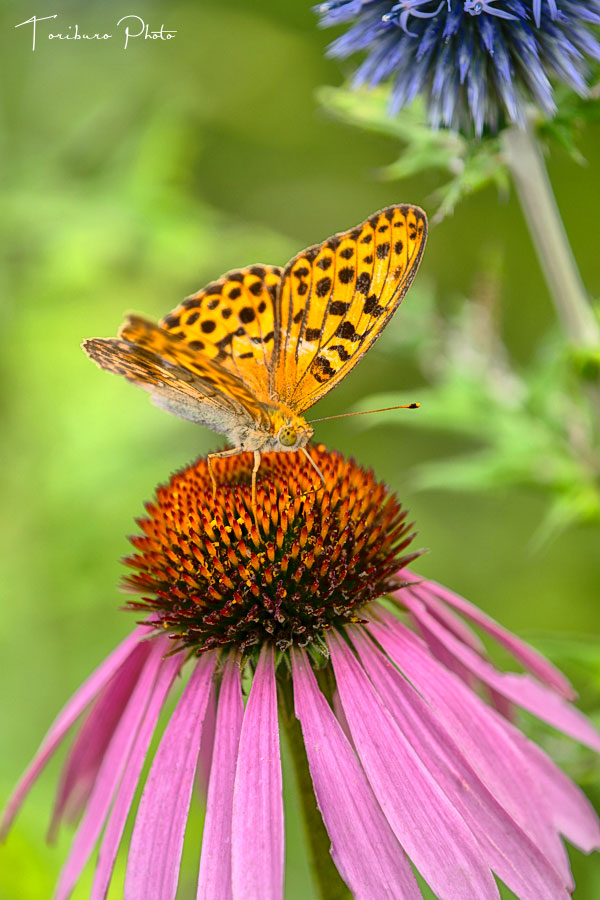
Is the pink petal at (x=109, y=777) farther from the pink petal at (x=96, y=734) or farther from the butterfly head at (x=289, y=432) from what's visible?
the butterfly head at (x=289, y=432)

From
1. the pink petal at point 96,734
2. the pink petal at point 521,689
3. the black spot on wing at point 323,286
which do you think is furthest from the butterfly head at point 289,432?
the pink petal at point 96,734

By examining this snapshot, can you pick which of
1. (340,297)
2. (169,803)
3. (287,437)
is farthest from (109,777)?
(340,297)

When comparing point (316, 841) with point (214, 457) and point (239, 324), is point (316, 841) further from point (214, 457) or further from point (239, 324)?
point (239, 324)

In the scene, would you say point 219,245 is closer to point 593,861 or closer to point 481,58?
point 481,58

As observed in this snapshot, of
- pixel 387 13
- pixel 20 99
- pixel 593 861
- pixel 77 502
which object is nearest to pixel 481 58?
pixel 387 13

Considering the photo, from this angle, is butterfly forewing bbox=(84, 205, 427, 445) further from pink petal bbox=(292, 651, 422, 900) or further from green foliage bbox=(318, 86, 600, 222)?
pink petal bbox=(292, 651, 422, 900)

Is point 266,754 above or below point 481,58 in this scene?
below

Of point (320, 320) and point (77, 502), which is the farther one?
point (77, 502)
